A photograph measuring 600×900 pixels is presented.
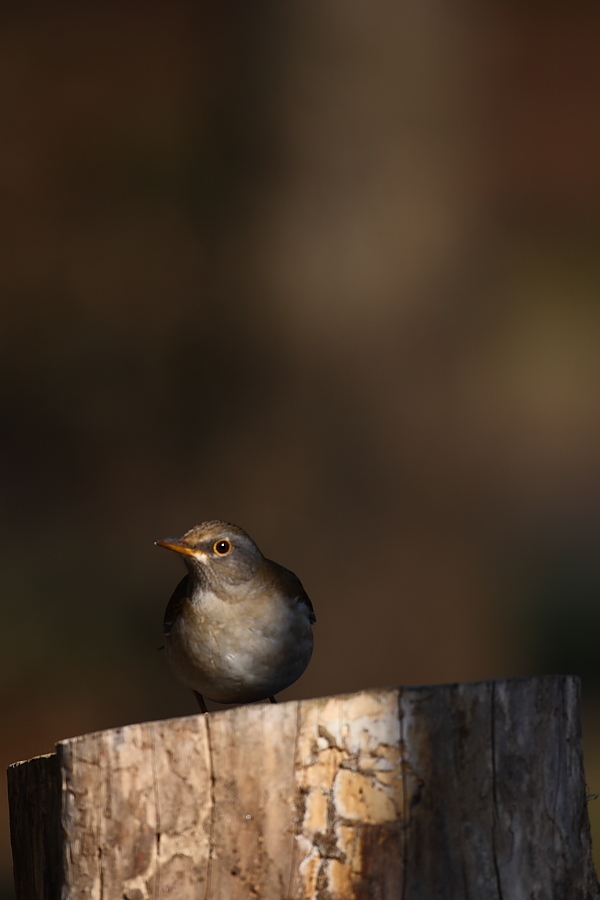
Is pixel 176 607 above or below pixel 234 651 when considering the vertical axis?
above

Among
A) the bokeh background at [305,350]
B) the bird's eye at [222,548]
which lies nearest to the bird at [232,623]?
the bird's eye at [222,548]

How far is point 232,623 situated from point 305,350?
6.71 m

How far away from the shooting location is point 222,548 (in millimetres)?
3092

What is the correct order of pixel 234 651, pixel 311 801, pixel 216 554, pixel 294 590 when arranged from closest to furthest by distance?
pixel 311 801
pixel 234 651
pixel 216 554
pixel 294 590

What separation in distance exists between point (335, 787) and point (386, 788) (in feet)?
0.36

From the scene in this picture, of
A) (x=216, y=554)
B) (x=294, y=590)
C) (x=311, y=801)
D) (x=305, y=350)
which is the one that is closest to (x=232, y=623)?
(x=216, y=554)

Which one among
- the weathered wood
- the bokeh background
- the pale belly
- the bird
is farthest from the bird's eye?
the bokeh background

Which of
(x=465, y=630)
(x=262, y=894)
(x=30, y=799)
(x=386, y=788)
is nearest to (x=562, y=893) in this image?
(x=386, y=788)

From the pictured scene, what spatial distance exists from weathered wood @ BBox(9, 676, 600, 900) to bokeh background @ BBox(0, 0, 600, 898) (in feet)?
21.6

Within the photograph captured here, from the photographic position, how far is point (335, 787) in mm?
2191

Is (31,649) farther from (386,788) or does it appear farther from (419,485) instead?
(386,788)

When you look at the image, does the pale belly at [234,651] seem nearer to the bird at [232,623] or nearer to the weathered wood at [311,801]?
the bird at [232,623]

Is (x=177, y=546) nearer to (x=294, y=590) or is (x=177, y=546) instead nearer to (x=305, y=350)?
(x=294, y=590)

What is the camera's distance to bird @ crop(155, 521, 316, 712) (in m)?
2.95
